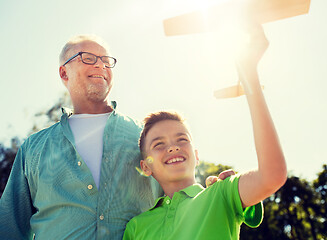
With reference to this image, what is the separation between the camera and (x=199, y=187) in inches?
103

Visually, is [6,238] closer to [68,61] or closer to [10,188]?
[10,188]

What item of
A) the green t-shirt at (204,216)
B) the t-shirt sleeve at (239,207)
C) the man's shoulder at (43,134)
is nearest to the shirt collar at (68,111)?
the man's shoulder at (43,134)

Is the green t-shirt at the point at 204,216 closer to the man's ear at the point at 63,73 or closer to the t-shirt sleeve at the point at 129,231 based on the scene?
the t-shirt sleeve at the point at 129,231

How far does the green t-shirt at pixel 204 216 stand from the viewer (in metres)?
2.09

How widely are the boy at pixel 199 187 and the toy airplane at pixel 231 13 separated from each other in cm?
10

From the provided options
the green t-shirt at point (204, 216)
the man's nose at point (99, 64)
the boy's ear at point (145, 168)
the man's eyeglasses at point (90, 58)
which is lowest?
the green t-shirt at point (204, 216)

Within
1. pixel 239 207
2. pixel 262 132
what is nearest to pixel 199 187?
pixel 239 207

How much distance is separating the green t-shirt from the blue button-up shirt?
35 centimetres

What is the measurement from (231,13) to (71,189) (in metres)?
2.02

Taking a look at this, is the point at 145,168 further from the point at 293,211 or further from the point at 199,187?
the point at 293,211

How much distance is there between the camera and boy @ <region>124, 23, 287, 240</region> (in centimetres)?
174

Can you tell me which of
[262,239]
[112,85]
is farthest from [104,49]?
[262,239]

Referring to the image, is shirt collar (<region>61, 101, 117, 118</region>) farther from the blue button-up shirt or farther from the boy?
the boy

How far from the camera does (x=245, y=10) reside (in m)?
1.51
